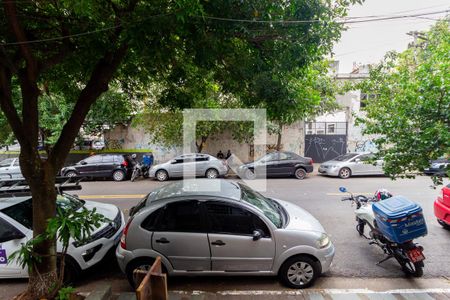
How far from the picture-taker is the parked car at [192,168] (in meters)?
12.8

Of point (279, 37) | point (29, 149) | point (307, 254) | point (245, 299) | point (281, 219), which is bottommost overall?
point (245, 299)

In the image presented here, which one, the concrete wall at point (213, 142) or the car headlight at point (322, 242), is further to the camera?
the concrete wall at point (213, 142)

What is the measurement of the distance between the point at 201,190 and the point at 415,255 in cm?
347

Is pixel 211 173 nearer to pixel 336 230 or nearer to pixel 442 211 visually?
pixel 336 230

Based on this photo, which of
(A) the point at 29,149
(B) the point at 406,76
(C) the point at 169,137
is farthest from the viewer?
(C) the point at 169,137

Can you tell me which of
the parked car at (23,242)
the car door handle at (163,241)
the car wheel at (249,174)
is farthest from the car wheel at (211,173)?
the car door handle at (163,241)

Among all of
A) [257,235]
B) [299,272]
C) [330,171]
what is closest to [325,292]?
[299,272]

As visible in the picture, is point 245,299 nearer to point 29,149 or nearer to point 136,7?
point 29,149

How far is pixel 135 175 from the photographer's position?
512 inches

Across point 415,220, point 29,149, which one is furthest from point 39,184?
point 415,220

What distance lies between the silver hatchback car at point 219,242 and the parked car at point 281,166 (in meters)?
8.66

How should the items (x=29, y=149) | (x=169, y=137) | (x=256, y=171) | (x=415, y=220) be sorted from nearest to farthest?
(x=29, y=149), (x=415, y=220), (x=256, y=171), (x=169, y=137)

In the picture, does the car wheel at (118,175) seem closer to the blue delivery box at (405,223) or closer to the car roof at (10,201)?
the car roof at (10,201)

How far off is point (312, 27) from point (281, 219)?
3.02m
